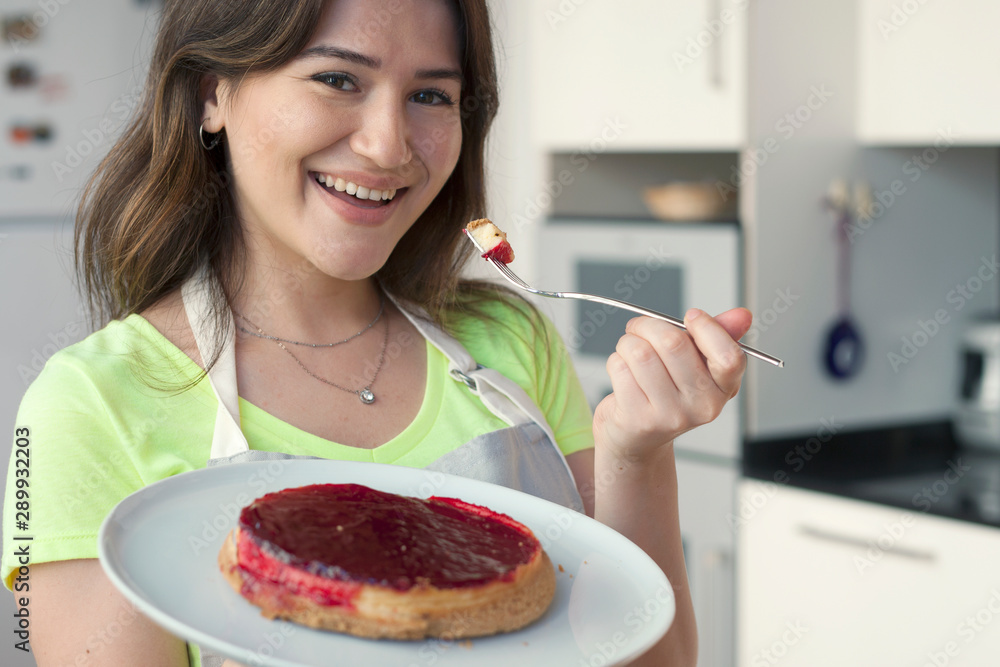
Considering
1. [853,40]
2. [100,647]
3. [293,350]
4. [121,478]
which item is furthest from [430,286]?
[853,40]

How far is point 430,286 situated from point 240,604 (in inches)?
27.8

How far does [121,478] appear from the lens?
3.18 feet

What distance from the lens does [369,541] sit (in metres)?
0.74

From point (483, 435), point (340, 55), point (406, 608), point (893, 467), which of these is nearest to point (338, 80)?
point (340, 55)

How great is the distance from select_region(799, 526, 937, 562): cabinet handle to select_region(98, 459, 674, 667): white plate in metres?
1.35

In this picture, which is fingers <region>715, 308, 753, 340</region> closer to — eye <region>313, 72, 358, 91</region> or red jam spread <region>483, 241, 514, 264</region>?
red jam spread <region>483, 241, 514, 264</region>

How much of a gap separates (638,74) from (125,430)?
177 centimetres

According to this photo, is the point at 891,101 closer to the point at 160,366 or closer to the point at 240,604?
the point at 160,366

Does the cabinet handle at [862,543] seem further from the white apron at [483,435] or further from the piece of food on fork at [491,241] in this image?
the piece of food on fork at [491,241]

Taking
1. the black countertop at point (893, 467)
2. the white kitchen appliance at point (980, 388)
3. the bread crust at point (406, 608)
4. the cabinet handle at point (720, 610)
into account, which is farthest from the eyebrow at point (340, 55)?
the white kitchen appliance at point (980, 388)

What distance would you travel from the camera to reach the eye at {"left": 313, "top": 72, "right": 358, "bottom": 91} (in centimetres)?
100

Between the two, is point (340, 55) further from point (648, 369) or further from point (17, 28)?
point (17, 28)

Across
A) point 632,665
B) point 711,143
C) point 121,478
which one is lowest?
point 632,665

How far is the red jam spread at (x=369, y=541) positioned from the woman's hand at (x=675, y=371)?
16 cm
